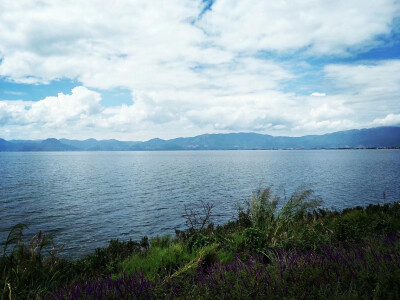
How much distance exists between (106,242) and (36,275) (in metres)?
13.4

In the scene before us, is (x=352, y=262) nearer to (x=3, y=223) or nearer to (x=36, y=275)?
(x=36, y=275)

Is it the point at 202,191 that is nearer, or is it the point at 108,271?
the point at 108,271

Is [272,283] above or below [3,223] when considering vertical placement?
above

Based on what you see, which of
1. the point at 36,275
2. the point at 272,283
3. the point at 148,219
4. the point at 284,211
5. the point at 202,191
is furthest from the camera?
the point at 202,191

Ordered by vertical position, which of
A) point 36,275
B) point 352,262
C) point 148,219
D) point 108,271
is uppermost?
point 352,262

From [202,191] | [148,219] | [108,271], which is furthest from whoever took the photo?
→ [202,191]

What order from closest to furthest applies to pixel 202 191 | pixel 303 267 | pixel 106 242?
pixel 303 267, pixel 106 242, pixel 202 191

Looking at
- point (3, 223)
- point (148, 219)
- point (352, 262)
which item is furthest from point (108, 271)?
point (3, 223)

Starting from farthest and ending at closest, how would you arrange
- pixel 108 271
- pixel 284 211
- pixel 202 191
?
pixel 202 191, pixel 284 211, pixel 108 271

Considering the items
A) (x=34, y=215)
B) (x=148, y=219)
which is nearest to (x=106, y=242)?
(x=148, y=219)

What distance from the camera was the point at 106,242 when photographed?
17.9 meters

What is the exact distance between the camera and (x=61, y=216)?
24.5 meters

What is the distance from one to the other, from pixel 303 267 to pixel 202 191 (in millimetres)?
34709

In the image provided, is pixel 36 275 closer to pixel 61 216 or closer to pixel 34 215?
pixel 61 216
